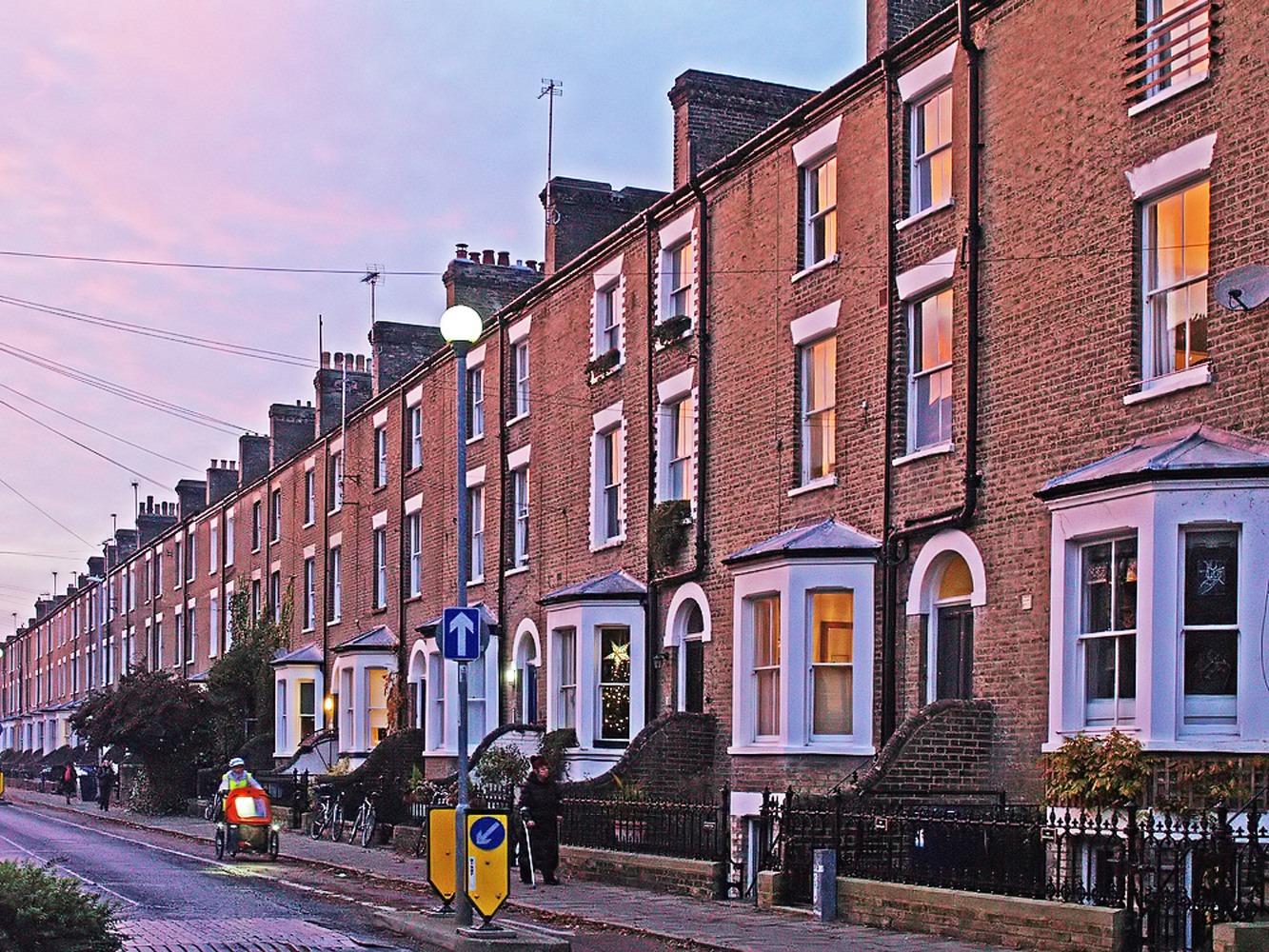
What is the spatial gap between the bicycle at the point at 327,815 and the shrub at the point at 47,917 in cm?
2268

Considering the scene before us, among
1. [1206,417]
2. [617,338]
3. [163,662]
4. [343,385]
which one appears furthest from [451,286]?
[163,662]

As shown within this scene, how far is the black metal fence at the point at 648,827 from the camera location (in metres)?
20.9

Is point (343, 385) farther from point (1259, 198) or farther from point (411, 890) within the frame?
point (1259, 198)

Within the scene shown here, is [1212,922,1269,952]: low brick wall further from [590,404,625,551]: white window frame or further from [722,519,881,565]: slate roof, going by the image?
[590,404,625,551]: white window frame

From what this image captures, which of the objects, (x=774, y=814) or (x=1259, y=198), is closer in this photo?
(x=1259, y=198)

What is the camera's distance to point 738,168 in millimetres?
26031

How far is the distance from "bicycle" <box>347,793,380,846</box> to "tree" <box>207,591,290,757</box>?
16309 millimetres

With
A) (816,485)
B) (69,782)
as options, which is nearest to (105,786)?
(69,782)

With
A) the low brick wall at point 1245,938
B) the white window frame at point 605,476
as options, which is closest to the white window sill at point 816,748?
the white window frame at point 605,476

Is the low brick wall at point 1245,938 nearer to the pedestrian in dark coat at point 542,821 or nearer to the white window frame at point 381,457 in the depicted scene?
the pedestrian in dark coat at point 542,821

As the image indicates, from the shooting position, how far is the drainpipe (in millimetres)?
20078

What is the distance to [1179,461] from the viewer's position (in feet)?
53.2

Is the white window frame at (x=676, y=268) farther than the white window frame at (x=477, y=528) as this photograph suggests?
No

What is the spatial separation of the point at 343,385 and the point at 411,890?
23.4 meters
